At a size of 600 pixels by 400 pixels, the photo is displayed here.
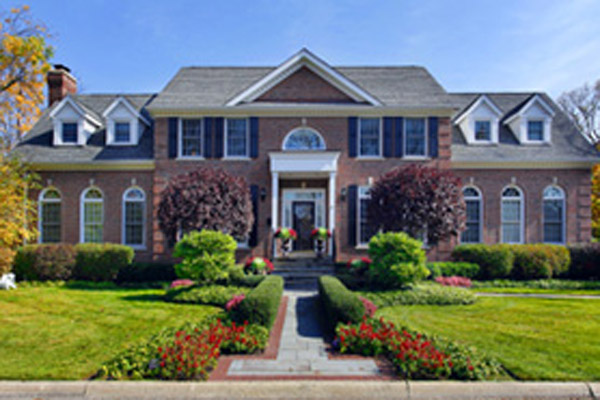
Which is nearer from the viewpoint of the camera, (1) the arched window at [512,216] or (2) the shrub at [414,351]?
(2) the shrub at [414,351]

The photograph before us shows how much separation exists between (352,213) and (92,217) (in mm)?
11397

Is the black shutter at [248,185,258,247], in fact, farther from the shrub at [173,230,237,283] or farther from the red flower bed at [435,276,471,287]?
the red flower bed at [435,276,471,287]

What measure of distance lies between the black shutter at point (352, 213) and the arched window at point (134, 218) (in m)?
8.97

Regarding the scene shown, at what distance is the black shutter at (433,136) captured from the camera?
16.2 meters

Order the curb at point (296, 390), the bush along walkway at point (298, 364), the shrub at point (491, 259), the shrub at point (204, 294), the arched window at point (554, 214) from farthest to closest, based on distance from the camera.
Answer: the arched window at point (554, 214)
the shrub at point (491, 259)
the shrub at point (204, 294)
the bush along walkway at point (298, 364)
the curb at point (296, 390)

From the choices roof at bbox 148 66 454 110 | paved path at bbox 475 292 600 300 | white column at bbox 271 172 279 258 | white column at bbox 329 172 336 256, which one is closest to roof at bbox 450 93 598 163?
roof at bbox 148 66 454 110

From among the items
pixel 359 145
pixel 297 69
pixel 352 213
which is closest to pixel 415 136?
pixel 359 145

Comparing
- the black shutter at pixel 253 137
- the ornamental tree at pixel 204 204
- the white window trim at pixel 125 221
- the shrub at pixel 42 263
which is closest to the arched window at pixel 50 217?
the white window trim at pixel 125 221

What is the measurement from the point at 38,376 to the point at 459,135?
17.8 metres

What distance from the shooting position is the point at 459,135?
18031 mm

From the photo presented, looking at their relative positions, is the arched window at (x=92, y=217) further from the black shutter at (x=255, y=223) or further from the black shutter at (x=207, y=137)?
the black shutter at (x=255, y=223)

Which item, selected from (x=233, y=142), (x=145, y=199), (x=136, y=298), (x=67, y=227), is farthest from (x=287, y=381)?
(x=67, y=227)

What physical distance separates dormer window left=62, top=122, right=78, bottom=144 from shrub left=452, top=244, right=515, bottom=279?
17.7 metres

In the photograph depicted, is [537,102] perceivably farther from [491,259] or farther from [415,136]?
[491,259]
